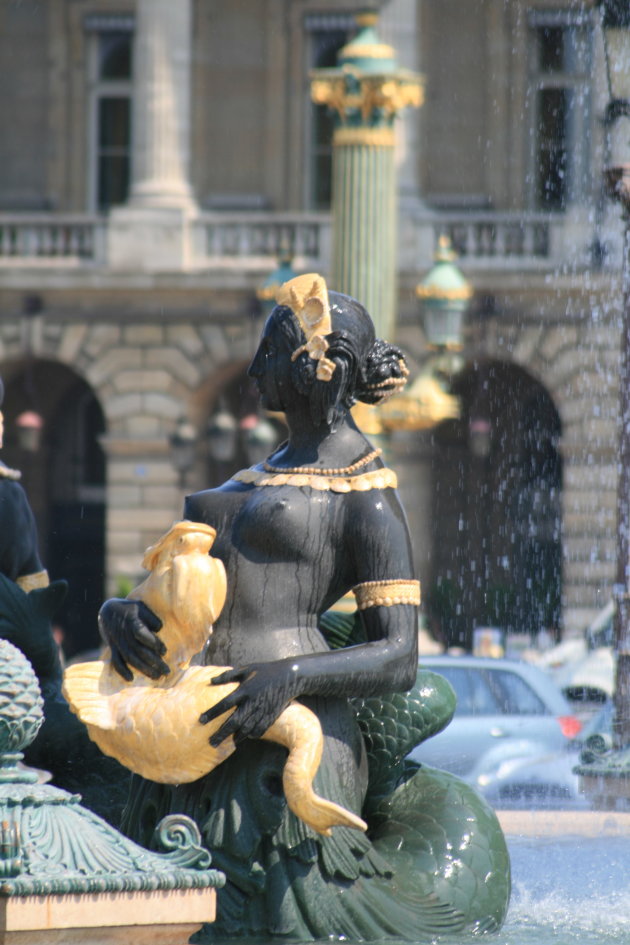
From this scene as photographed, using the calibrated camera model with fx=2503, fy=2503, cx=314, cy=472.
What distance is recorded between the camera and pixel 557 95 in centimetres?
3984

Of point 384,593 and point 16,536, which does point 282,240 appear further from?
point 384,593

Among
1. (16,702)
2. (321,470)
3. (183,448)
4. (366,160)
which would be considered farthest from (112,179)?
(16,702)

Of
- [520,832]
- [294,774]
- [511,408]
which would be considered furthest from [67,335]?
[294,774]

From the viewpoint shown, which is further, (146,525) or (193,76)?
(193,76)

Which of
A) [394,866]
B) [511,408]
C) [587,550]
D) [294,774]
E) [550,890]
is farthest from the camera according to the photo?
[511,408]

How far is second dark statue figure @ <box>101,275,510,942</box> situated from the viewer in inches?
183

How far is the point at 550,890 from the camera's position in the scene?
5992 mm

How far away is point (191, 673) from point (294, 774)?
0.91 ft

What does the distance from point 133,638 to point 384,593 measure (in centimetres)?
48

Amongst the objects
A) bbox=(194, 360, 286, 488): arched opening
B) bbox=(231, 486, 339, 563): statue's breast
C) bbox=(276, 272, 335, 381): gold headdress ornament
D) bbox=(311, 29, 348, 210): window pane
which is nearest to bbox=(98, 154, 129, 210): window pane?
bbox=(311, 29, 348, 210): window pane

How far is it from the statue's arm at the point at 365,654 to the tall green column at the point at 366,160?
1284 cm

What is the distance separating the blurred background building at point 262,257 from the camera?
37000 millimetres

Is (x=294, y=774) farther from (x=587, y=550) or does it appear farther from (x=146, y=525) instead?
(x=146, y=525)

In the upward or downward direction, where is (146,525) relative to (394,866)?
→ downward
